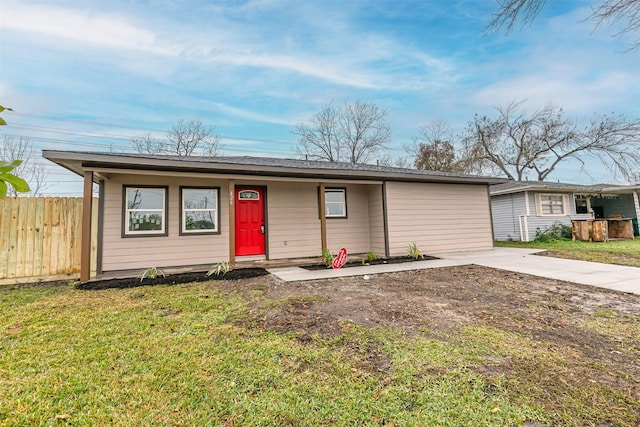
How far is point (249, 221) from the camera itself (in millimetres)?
8016

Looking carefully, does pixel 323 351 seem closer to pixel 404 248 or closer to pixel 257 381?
pixel 257 381

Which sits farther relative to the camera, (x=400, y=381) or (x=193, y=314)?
(x=193, y=314)

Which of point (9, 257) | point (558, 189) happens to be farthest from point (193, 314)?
point (558, 189)

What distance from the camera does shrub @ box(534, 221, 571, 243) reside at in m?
12.9

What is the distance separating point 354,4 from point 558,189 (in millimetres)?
12799

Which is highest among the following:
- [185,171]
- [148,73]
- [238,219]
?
[148,73]

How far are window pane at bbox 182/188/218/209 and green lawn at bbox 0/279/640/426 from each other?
4256 mm

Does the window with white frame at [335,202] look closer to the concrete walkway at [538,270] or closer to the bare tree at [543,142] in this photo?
the concrete walkway at [538,270]

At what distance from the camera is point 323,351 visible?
8.55 feet

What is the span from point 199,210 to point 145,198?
1.26 m

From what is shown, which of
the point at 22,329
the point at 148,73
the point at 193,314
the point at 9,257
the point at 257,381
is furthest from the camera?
the point at 148,73

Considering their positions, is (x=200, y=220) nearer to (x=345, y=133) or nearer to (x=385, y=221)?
(x=385, y=221)

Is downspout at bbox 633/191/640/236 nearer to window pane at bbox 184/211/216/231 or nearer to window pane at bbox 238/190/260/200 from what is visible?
window pane at bbox 238/190/260/200

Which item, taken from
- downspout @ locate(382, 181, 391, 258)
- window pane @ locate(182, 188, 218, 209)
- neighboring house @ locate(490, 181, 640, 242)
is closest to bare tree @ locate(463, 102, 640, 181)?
neighboring house @ locate(490, 181, 640, 242)
